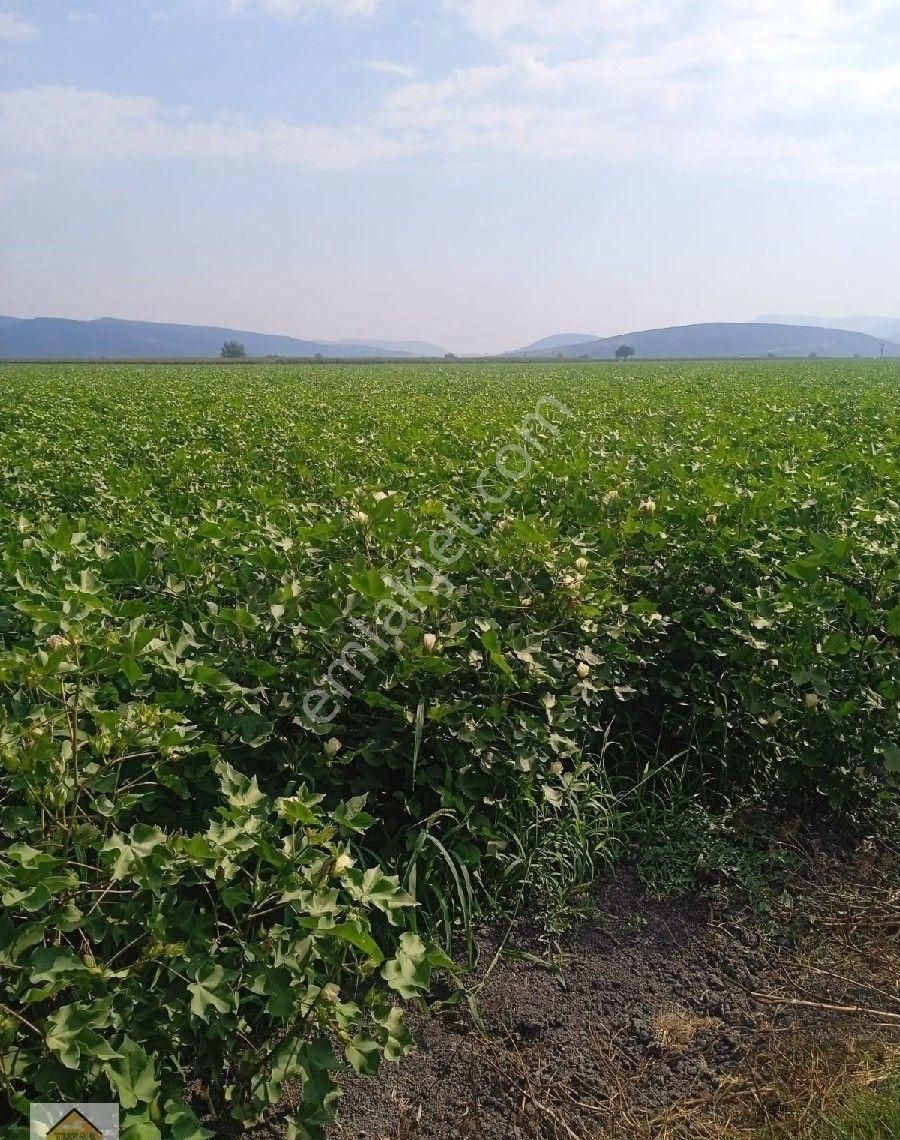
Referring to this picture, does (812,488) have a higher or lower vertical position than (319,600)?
higher

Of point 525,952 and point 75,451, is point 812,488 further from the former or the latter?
point 75,451

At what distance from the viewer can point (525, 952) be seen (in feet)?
8.48

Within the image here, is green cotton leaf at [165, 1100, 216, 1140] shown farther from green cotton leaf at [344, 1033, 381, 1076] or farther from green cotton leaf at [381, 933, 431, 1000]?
green cotton leaf at [381, 933, 431, 1000]

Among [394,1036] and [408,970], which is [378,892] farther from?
[394,1036]

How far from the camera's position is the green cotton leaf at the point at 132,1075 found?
156cm

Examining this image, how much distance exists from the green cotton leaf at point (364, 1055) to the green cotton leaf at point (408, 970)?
0.12 meters

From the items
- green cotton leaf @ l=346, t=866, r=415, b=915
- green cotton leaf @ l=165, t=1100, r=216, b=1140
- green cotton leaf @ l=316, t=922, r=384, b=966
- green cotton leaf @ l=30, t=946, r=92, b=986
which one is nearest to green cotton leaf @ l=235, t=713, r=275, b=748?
green cotton leaf @ l=346, t=866, r=415, b=915

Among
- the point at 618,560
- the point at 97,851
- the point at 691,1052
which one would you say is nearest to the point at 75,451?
the point at 618,560

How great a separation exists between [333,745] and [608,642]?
3.76 feet

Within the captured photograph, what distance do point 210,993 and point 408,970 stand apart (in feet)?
1.41

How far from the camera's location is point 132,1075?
161cm

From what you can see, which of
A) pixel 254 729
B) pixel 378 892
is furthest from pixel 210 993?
pixel 254 729

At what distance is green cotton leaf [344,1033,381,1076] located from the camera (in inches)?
67.6

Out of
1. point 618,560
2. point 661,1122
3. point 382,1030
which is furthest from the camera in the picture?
point 618,560
